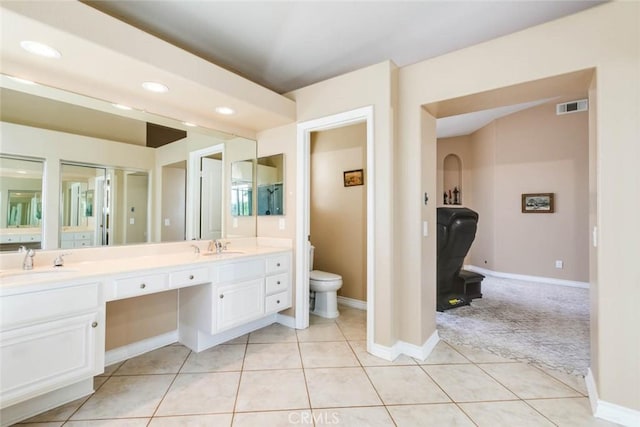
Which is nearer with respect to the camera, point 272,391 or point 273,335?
point 272,391

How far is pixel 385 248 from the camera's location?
2385 millimetres

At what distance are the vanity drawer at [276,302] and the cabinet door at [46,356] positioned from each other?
1.32 meters

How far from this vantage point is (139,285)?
1.93 m

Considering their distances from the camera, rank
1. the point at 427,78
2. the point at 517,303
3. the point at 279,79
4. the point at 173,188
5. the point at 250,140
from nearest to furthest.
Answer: the point at 427,78
the point at 173,188
the point at 279,79
the point at 250,140
the point at 517,303

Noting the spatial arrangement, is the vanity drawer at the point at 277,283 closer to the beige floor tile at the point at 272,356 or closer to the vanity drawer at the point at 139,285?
the beige floor tile at the point at 272,356

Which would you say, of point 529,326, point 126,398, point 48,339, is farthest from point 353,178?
point 48,339

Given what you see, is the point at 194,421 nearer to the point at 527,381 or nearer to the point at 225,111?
the point at 527,381

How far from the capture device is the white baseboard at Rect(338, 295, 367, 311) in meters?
3.70

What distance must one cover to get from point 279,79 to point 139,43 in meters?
1.48

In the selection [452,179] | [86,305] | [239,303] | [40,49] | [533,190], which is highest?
[40,49]

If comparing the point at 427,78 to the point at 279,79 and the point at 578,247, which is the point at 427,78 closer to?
the point at 279,79

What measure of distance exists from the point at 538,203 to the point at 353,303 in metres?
3.87

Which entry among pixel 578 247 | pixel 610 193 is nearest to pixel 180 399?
pixel 610 193

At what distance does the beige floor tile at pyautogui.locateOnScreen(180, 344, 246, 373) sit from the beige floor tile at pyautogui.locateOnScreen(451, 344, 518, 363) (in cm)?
185
